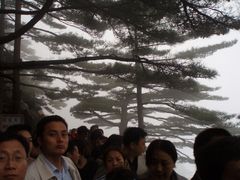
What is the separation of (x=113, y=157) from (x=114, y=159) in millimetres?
20

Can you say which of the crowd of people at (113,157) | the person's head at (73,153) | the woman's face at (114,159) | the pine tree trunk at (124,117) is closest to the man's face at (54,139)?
the crowd of people at (113,157)

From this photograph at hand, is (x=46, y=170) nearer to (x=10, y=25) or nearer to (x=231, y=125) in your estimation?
(x=231, y=125)

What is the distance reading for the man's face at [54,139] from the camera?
239 centimetres

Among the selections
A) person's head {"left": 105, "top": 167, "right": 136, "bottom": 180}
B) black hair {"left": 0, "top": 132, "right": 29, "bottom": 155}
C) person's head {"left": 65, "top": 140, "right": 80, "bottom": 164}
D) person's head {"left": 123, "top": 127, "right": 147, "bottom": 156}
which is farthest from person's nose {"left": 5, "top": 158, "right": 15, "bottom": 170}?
person's head {"left": 65, "top": 140, "right": 80, "bottom": 164}

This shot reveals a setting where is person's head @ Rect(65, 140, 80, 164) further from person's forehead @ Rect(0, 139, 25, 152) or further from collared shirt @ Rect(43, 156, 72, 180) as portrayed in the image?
person's forehead @ Rect(0, 139, 25, 152)

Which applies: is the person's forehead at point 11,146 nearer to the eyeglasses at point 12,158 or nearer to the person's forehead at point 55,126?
the eyeglasses at point 12,158

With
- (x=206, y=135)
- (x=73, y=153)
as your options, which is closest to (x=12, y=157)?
(x=206, y=135)

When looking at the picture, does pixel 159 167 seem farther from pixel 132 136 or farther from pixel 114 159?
pixel 132 136

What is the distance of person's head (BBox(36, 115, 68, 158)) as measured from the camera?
2.39 metres

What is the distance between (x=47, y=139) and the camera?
2402 mm

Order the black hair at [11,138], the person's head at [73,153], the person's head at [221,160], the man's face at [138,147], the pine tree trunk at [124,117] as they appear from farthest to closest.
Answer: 1. the pine tree trunk at [124,117]
2. the person's head at [73,153]
3. the man's face at [138,147]
4. the black hair at [11,138]
5. the person's head at [221,160]

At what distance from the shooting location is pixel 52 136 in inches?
95.0

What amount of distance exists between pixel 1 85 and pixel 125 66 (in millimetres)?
3669

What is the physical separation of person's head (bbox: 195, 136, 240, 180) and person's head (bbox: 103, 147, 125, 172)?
1.58 m
